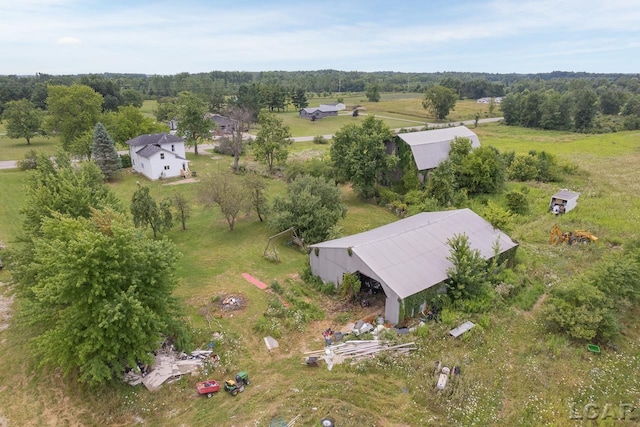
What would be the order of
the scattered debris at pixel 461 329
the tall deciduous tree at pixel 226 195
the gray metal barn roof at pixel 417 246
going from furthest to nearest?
the tall deciduous tree at pixel 226 195 < the gray metal barn roof at pixel 417 246 < the scattered debris at pixel 461 329

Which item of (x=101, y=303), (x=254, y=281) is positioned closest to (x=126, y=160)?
(x=254, y=281)

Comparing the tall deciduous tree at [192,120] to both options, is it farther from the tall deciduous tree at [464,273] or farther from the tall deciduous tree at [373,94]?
the tall deciduous tree at [373,94]

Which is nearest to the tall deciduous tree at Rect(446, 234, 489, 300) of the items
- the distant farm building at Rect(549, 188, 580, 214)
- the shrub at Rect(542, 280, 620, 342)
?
the shrub at Rect(542, 280, 620, 342)

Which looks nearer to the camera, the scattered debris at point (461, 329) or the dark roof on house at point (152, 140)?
the scattered debris at point (461, 329)

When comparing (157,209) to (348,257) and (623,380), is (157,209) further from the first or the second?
(623,380)

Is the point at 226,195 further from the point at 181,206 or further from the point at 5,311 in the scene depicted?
the point at 5,311

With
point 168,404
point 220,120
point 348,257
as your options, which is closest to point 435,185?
Answer: point 348,257

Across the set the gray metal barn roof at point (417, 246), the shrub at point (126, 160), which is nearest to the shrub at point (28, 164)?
the shrub at point (126, 160)
